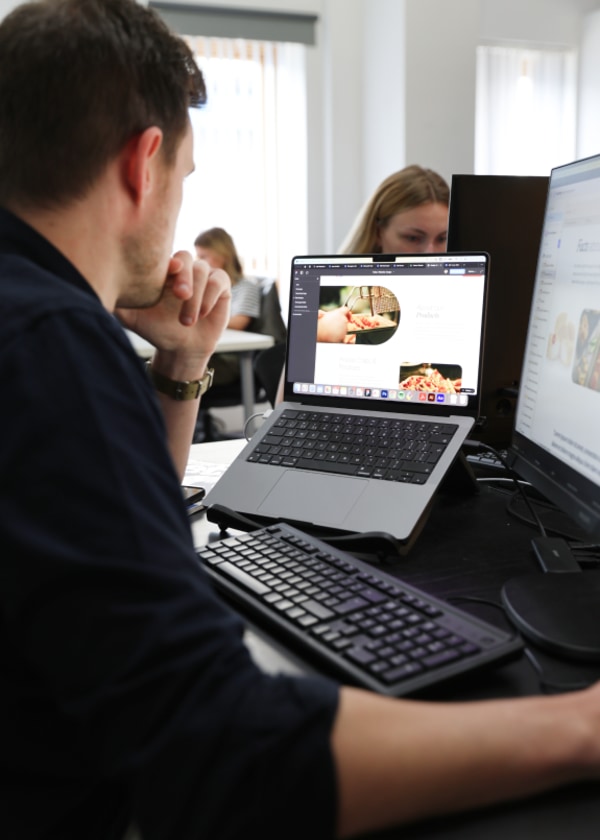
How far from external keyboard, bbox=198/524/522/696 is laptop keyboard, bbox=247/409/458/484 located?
8.5 inches

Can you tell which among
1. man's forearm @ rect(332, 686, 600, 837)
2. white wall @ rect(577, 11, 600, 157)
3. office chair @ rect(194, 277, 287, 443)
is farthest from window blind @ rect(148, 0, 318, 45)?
man's forearm @ rect(332, 686, 600, 837)

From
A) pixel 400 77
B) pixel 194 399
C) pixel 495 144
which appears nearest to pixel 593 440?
pixel 194 399

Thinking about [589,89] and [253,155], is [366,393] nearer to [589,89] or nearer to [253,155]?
[253,155]

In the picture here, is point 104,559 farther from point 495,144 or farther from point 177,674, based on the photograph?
point 495,144

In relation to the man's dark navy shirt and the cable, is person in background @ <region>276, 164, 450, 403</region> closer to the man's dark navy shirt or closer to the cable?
the cable

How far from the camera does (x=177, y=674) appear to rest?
0.47m

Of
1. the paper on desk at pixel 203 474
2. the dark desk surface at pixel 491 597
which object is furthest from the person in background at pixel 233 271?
the dark desk surface at pixel 491 597

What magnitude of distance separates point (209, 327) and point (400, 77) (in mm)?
3361

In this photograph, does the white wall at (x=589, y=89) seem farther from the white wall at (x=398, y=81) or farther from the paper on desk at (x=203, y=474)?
the paper on desk at (x=203, y=474)

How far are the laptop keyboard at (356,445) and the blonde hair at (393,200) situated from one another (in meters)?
1.13

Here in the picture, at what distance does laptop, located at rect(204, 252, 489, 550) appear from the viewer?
1073 millimetres

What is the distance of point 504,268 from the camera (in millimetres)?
1414

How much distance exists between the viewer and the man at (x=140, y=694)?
47 centimetres

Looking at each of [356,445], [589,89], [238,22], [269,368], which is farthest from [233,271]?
[356,445]
